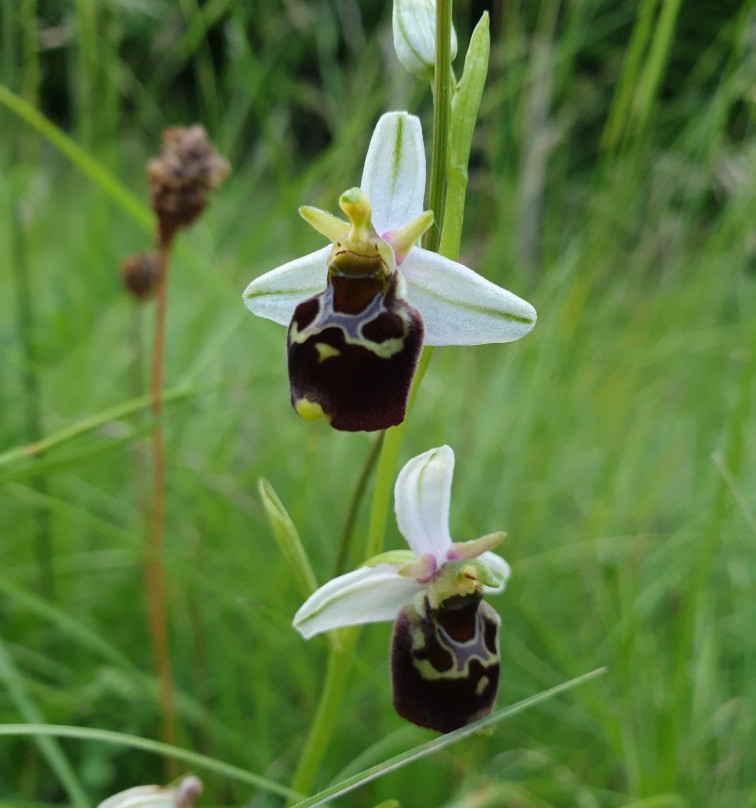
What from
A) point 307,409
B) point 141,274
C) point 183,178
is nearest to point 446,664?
point 307,409

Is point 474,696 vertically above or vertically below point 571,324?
below

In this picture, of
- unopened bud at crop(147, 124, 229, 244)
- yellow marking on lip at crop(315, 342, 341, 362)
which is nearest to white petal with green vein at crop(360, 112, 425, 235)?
yellow marking on lip at crop(315, 342, 341, 362)

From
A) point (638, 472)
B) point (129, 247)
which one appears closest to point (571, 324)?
point (638, 472)

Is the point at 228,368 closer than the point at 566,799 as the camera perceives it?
No

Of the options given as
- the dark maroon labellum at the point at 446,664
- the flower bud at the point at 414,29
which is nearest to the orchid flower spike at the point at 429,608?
the dark maroon labellum at the point at 446,664

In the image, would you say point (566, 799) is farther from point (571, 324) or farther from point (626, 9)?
point (626, 9)

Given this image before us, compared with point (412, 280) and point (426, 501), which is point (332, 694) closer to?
point (426, 501)
